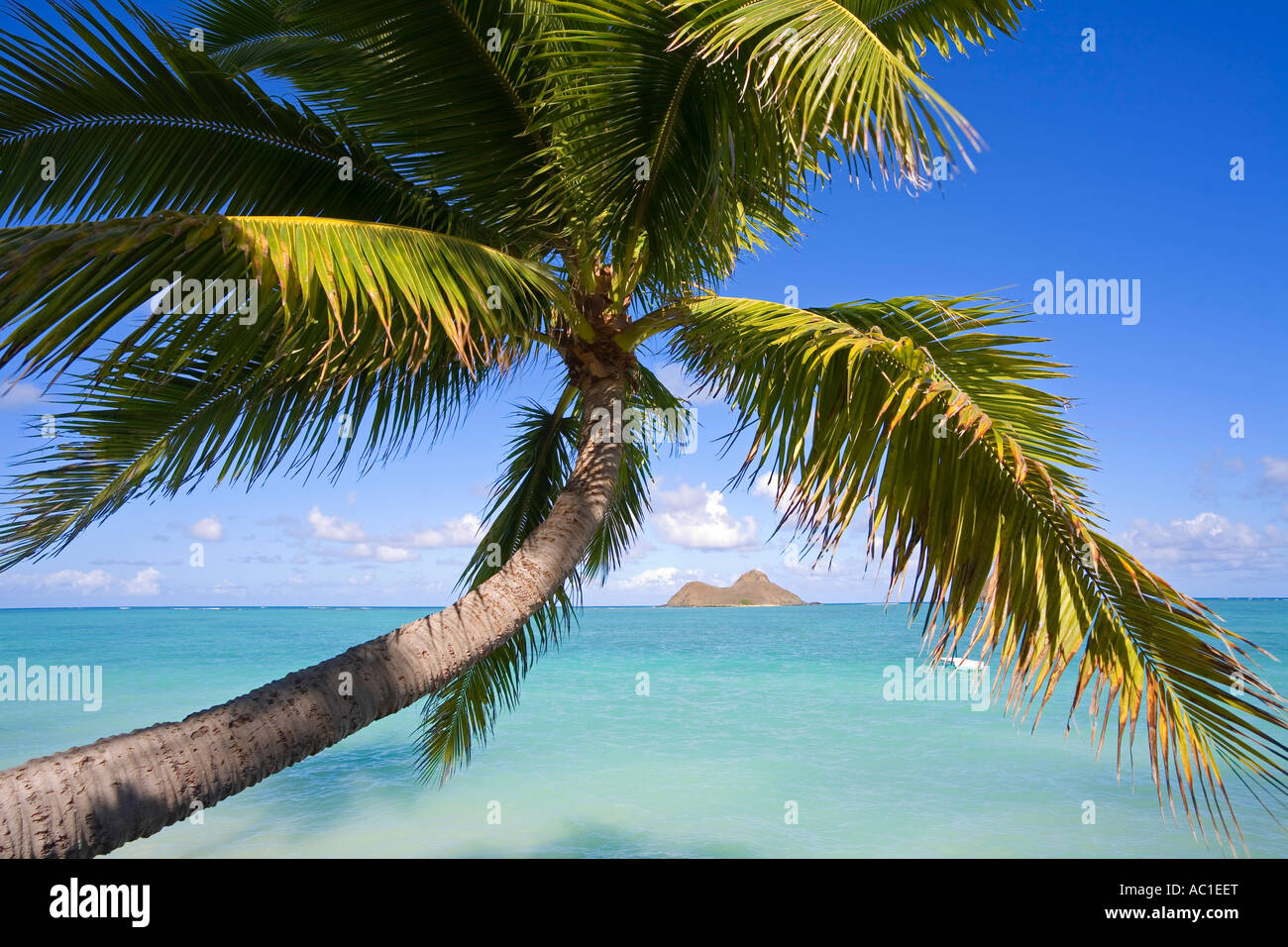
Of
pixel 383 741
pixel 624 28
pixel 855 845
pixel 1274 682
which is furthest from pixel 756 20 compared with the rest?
A: pixel 1274 682

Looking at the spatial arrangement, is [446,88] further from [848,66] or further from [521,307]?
[848,66]

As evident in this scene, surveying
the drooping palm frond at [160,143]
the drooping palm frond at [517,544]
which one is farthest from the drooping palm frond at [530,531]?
the drooping palm frond at [160,143]

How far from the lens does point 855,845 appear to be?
401 inches

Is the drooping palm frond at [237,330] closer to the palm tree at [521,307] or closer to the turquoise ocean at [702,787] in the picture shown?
the palm tree at [521,307]

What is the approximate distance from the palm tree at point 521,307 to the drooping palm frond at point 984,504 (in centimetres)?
2

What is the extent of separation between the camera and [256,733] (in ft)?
7.54

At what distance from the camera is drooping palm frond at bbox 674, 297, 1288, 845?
2.88m

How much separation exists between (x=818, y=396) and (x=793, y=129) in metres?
1.13

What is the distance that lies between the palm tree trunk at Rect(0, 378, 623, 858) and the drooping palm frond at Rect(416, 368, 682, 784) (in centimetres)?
190

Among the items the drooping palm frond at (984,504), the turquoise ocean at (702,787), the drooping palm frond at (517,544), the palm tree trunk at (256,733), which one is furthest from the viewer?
the turquoise ocean at (702,787)

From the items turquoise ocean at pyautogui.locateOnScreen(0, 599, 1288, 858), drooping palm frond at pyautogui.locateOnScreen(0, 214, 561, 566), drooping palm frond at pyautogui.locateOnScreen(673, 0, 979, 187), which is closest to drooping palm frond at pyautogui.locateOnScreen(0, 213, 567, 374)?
drooping palm frond at pyautogui.locateOnScreen(0, 214, 561, 566)

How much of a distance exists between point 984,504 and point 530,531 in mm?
3172

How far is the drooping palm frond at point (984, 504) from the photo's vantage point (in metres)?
2.88

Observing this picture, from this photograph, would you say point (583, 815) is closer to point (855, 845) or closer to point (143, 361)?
point (855, 845)
